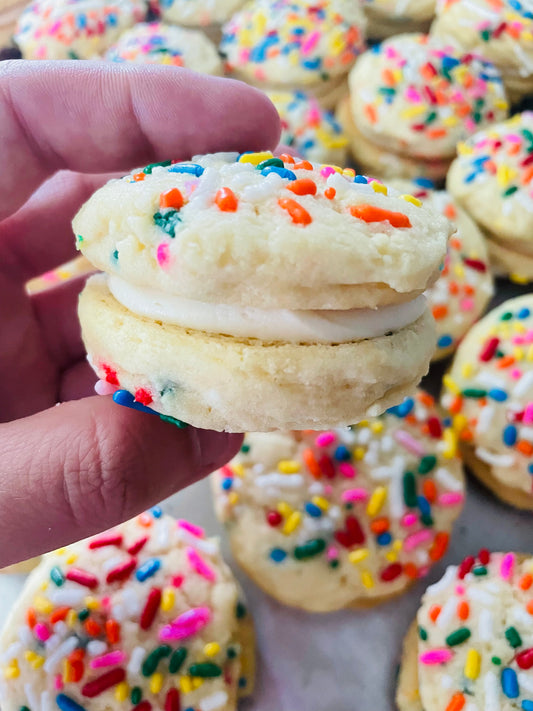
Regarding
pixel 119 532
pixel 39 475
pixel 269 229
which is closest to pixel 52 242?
pixel 119 532

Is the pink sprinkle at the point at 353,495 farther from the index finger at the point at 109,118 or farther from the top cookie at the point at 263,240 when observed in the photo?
the index finger at the point at 109,118

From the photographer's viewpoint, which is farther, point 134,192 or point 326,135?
point 326,135

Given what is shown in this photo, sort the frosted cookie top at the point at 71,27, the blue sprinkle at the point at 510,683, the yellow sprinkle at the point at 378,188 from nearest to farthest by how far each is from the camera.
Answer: the yellow sprinkle at the point at 378,188 → the blue sprinkle at the point at 510,683 → the frosted cookie top at the point at 71,27

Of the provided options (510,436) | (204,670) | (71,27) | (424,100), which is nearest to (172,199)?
(204,670)

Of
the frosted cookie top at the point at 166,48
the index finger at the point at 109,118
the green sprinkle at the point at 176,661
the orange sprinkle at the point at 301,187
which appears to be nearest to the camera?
the orange sprinkle at the point at 301,187

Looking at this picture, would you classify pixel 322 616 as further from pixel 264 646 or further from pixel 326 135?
pixel 326 135

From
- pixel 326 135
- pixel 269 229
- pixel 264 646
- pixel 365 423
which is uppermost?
pixel 269 229

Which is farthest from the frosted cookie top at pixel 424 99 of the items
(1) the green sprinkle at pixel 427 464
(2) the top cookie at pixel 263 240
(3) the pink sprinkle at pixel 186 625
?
(3) the pink sprinkle at pixel 186 625

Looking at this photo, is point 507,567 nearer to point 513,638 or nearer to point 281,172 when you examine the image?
point 513,638
